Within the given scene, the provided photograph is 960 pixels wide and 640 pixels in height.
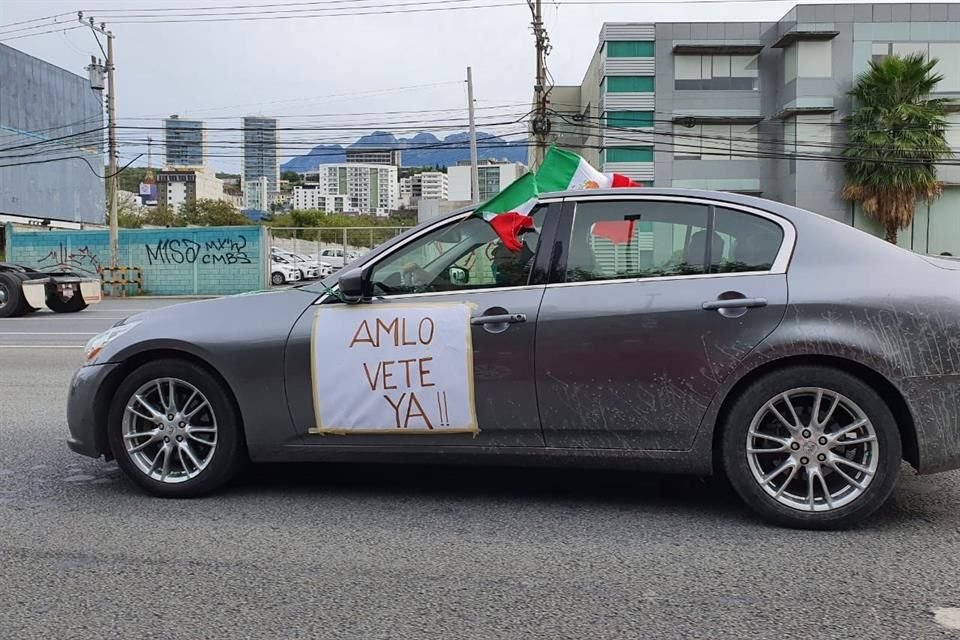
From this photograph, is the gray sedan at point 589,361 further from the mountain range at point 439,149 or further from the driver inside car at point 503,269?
the mountain range at point 439,149

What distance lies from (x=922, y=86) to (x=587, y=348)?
36.0m

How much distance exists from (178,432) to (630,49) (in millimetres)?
38636

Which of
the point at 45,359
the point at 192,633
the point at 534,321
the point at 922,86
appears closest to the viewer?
the point at 192,633

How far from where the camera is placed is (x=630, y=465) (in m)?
4.31

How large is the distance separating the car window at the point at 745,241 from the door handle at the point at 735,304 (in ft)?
0.64

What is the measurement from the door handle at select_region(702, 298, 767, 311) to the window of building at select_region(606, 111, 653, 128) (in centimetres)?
3765

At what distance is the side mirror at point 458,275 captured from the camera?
453cm

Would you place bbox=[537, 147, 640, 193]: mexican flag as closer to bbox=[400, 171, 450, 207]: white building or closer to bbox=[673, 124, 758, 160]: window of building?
bbox=[673, 124, 758, 160]: window of building

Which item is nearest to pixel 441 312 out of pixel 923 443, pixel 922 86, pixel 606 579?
pixel 606 579

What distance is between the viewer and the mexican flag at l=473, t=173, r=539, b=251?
451 centimetres

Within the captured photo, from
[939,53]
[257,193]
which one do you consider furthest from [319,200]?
[939,53]

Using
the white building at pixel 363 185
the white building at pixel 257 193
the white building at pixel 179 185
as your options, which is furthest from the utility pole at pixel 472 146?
the white building at pixel 257 193

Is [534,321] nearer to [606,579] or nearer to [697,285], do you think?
[697,285]

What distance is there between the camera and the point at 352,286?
4.49m
